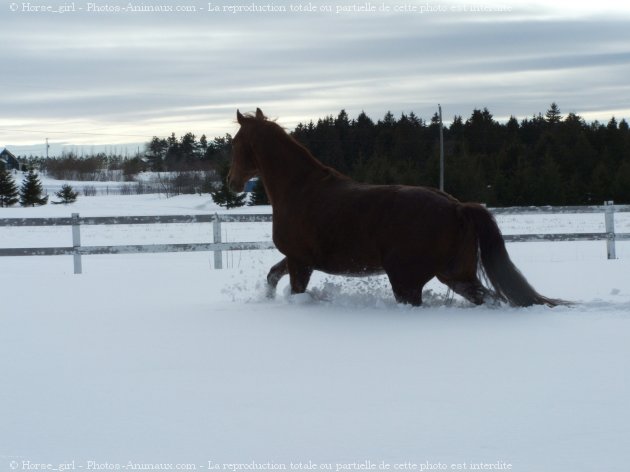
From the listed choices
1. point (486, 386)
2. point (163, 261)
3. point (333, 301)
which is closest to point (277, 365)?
point (486, 386)

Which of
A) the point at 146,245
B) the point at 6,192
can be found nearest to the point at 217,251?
the point at 146,245

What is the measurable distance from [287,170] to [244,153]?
0.58m

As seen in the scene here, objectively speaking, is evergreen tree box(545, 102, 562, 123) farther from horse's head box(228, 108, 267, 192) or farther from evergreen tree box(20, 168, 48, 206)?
horse's head box(228, 108, 267, 192)

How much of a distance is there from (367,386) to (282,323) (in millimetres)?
2209

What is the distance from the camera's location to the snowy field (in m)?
3.33

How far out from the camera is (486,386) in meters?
4.29

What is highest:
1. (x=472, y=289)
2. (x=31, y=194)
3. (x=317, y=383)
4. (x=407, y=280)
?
(x=31, y=194)

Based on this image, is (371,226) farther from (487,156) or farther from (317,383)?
(487,156)

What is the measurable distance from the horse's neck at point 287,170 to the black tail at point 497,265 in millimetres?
1677

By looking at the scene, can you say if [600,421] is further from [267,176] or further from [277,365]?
[267,176]

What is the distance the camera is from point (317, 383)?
445cm

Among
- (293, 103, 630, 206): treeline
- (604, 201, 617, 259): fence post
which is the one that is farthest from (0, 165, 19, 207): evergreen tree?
(604, 201, 617, 259): fence post

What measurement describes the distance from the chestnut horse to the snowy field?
25 centimetres

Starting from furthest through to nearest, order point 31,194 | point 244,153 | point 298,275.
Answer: point 31,194, point 244,153, point 298,275
